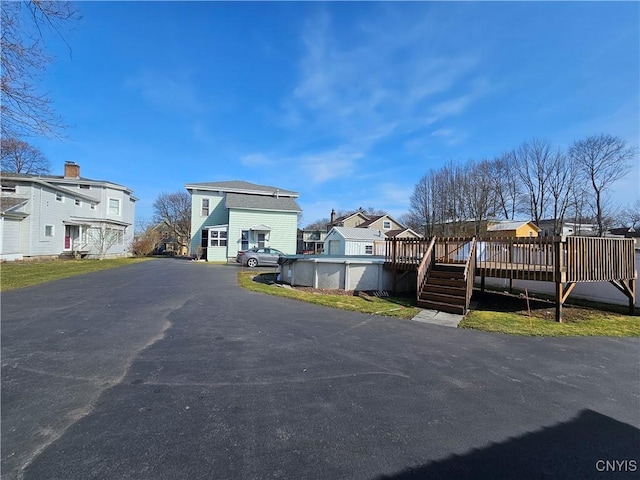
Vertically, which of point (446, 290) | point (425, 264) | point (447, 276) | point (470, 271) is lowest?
point (446, 290)

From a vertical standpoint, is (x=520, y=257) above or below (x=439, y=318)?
above

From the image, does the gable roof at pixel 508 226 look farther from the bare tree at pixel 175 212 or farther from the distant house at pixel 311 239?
the bare tree at pixel 175 212

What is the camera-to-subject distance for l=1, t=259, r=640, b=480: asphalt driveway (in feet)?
7.99

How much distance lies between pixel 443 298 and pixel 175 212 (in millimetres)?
49670

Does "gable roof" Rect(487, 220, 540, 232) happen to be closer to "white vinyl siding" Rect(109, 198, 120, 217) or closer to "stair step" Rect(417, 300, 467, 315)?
"stair step" Rect(417, 300, 467, 315)

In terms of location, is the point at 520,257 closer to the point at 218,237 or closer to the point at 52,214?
the point at 218,237

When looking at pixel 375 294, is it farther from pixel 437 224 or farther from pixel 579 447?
pixel 437 224

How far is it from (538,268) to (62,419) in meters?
10.7

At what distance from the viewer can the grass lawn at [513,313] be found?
696 centimetres

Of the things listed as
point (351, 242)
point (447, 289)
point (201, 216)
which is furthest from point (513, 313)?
point (201, 216)

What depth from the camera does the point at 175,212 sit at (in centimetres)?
4978

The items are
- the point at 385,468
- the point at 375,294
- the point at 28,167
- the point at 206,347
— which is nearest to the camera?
the point at 385,468

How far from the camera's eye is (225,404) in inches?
129

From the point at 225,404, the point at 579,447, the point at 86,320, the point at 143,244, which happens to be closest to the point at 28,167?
the point at 143,244
